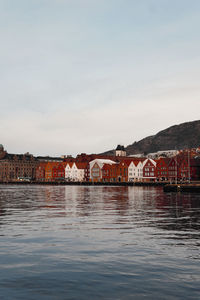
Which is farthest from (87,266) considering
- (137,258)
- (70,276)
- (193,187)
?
(193,187)

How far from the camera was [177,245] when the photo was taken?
19.7m

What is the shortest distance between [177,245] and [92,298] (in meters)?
9.46

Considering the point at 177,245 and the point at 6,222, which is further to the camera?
the point at 6,222

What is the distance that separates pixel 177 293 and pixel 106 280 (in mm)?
2838

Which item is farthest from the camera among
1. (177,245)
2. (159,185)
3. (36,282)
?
(159,185)

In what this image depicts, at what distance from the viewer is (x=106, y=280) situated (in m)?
13.4

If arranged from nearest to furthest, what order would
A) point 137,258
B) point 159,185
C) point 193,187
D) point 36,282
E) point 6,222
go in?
point 36,282 → point 137,258 → point 6,222 → point 193,187 → point 159,185

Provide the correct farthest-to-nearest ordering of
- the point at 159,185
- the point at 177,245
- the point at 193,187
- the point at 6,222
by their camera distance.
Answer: the point at 159,185 → the point at 193,187 → the point at 6,222 → the point at 177,245

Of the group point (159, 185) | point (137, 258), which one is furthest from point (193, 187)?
point (137, 258)

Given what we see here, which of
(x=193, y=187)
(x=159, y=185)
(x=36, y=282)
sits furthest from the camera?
(x=159, y=185)

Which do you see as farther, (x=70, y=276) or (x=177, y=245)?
(x=177, y=245)

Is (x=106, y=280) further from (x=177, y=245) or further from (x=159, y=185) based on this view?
(x=159, y=185)

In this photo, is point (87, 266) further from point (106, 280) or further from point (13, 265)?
point (13, 265)

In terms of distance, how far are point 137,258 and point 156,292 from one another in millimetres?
4968
